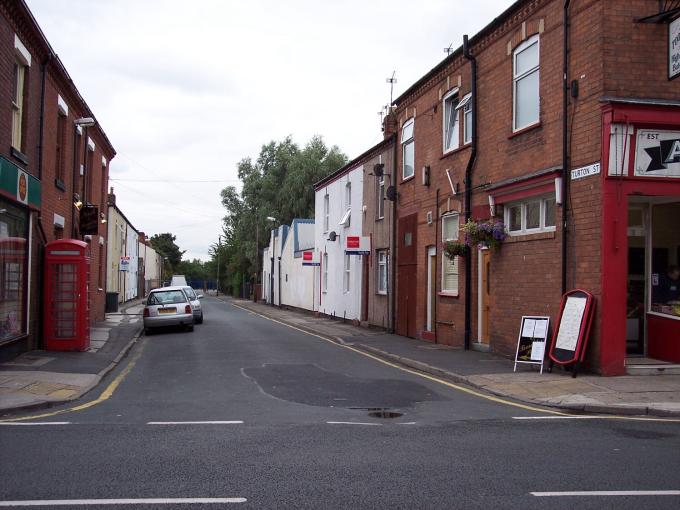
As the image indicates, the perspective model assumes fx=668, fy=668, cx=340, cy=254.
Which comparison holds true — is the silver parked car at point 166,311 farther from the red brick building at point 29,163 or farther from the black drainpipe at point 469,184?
the black drainpipe at point 469,184

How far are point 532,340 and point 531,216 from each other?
111 inches

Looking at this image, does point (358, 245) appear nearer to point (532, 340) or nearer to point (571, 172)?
point (532, 340)

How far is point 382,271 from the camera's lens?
24.2m

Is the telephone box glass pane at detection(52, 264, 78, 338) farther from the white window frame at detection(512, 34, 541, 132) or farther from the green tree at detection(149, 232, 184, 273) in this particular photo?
the green tree at detection(149, 232, 184, 273)

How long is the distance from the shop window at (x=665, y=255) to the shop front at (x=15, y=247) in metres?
12.5

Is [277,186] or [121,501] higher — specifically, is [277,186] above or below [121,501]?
above

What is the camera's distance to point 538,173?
516 inches

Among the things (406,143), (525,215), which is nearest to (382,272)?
(406,143)

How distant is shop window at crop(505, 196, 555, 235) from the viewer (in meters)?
13.4

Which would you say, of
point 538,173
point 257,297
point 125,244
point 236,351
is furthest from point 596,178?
point 257,297

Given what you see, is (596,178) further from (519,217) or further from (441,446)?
(441,446)

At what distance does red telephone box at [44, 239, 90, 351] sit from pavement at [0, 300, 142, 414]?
0.43m

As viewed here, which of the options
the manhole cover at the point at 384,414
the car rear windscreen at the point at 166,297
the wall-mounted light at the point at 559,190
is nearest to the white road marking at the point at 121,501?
the manhole cover at the point at 384,414

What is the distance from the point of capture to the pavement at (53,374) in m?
9.70
